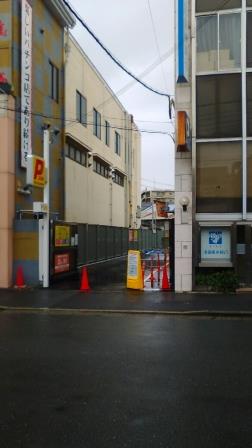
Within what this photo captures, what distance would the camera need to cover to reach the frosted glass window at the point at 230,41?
1588cm

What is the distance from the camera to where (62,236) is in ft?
62.8

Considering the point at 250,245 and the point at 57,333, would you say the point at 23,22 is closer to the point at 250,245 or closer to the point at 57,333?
the point at 250,245

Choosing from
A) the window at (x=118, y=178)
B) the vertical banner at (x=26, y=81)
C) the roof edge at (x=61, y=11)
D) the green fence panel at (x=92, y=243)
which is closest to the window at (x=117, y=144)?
the window at (x=118, y=178)

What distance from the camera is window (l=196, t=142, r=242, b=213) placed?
15.8m

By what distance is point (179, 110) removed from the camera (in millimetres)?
16000

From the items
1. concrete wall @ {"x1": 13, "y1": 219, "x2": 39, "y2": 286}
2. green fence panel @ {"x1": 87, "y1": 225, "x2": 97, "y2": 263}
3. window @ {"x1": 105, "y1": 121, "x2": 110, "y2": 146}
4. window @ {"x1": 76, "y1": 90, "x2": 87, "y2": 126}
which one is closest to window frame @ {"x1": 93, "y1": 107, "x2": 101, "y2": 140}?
window @ {"x1": 105, "y1": 121, "x2": 110, "y2": 146}

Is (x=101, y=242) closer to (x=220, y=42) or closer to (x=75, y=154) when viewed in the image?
(x=75, y=154)

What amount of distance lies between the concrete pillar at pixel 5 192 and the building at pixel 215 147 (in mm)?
5495

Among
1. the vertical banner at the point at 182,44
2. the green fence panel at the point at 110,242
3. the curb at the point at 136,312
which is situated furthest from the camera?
the green fence panel at the point at 110,242

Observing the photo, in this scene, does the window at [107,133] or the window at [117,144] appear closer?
the window at [107,133]

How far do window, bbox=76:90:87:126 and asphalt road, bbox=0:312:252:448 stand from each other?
64.7 ft

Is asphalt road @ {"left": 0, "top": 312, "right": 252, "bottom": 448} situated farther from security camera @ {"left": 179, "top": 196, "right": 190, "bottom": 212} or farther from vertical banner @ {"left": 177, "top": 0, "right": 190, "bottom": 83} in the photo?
vertical banner @ {"left": 177, "top": 0, "right": 190, "bottom": 83}

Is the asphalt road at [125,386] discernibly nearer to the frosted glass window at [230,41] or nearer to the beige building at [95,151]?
the frosted glass window at [230,41]

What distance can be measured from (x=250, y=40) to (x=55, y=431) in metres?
13.6
